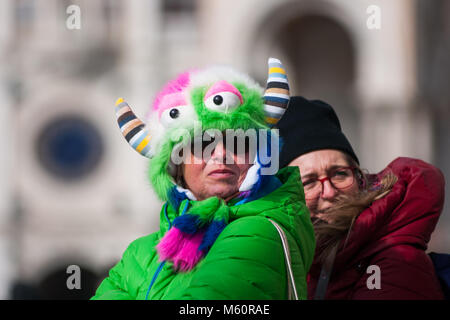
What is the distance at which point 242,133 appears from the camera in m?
2.37

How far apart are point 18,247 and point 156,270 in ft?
59.4

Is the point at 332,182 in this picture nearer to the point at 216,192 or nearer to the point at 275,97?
the point at 275,97

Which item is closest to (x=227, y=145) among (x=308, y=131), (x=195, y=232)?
(x=195, y=232)

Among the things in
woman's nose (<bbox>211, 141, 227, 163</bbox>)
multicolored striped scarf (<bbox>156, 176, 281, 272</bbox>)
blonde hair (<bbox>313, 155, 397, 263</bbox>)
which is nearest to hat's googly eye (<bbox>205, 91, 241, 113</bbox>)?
woman's nose (<bbox>211, 141, 227, 163</bbox>)

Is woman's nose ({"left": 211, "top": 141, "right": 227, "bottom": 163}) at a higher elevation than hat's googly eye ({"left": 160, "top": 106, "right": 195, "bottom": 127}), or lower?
lower

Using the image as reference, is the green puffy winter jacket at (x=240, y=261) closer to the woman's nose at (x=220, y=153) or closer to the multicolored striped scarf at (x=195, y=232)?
the multicolored striped scarf at (x=195, y=232)

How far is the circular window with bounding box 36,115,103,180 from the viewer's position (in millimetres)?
20156

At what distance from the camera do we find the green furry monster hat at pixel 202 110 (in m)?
2.38

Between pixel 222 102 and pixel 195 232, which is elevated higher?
pixel 222 102

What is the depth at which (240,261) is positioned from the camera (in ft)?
6.57

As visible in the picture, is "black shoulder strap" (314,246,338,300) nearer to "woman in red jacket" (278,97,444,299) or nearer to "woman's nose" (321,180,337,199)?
"woman in red jacket" (278,97,444,299)

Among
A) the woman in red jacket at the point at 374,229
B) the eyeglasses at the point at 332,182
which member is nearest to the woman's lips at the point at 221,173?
the woman in red jacket at the point at 374,229

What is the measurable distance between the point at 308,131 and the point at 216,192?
1.03m

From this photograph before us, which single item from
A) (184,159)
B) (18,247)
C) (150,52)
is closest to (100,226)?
(18,247)
